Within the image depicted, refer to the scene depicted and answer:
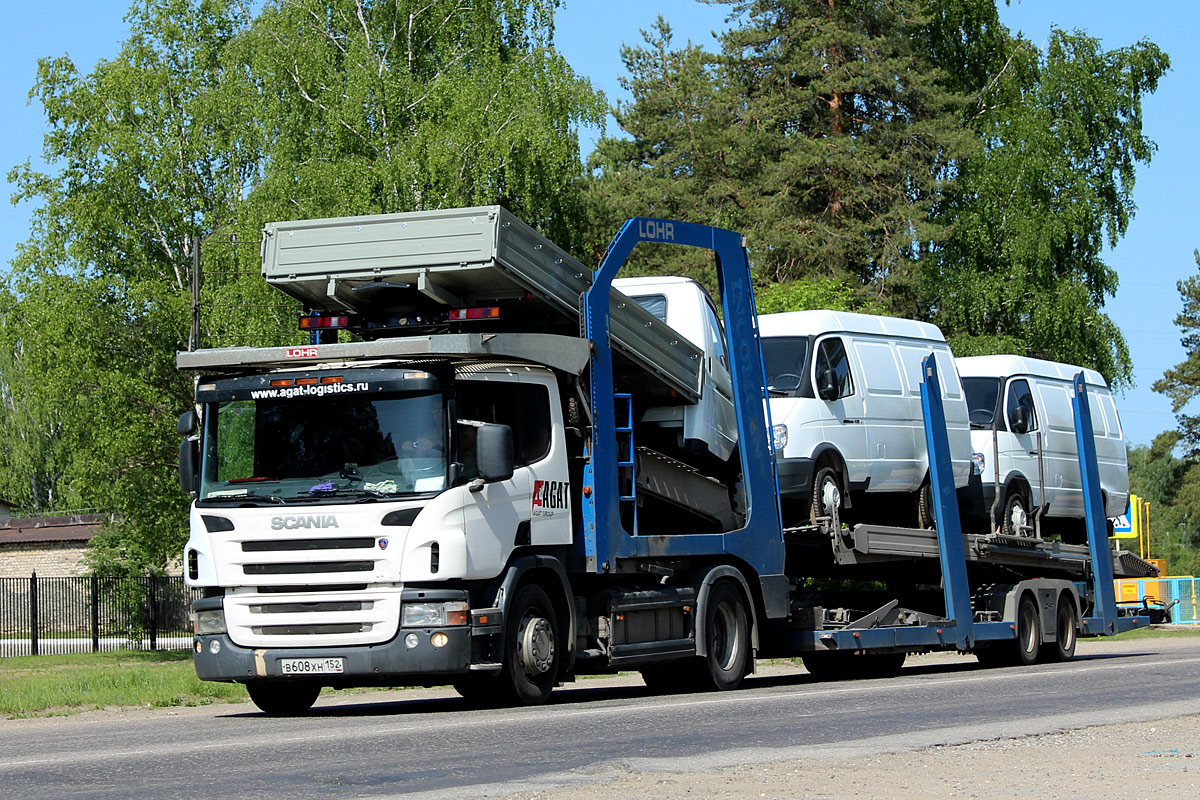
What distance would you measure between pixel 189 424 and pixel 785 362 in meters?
6.68

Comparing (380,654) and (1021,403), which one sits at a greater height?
(1021,403)

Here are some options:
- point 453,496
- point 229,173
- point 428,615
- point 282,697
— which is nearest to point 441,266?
point 453,496

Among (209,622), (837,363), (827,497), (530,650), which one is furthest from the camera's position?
(837,363)

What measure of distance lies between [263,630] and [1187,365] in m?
87.6

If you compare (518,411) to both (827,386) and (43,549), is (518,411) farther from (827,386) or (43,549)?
(43,549)

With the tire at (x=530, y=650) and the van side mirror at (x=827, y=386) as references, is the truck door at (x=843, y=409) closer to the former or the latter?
the van side mirror at (x=827, y=386)

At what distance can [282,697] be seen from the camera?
1349 centimetres

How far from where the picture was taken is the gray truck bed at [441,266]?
1267cm

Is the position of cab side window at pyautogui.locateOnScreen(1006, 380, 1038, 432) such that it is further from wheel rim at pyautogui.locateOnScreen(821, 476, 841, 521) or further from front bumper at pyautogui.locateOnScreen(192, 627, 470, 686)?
front bumper at pyautogui.locateOnScreen(192, 627, 470, 686)

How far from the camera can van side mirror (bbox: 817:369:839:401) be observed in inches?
647

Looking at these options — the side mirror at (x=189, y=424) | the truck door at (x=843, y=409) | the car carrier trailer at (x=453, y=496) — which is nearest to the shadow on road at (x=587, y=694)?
the car carrier trailer at (x=453, y=496)

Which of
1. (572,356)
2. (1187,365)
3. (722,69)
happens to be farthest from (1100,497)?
(1187,365)

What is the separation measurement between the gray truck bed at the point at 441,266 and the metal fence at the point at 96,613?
23787 millimetres

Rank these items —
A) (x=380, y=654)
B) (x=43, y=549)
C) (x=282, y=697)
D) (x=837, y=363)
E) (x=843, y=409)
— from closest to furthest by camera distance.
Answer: (x=380, y=654)
(x=282, y=697)
(x=843, y=409)
(x=837, y=363)
(x=43, y=549)
